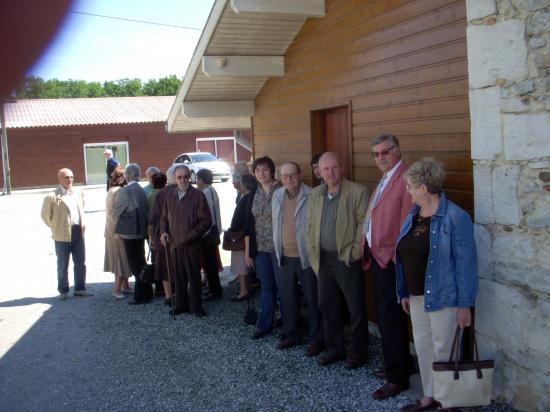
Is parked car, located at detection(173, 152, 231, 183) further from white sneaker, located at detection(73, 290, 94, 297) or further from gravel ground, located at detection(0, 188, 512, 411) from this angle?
gravel ground, located at detection(0, 188, 512, 411)

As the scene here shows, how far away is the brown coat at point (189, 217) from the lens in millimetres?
6707

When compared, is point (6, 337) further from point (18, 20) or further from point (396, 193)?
point (18, 20)

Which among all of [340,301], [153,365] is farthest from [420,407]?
[153,365]

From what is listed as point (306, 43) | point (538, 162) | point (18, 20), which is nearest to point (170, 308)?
point (306, 43)

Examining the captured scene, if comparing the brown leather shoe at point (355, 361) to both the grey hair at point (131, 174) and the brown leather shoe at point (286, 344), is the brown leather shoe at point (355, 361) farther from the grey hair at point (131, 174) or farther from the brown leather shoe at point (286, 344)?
the grey hair at point (131, 174)

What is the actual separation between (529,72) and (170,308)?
539cm

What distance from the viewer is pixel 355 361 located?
488 cm

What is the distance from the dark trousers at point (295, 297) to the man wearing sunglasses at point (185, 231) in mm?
1512

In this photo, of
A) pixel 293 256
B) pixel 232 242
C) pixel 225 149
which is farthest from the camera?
pixel 225 149

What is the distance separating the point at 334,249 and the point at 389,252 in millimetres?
653

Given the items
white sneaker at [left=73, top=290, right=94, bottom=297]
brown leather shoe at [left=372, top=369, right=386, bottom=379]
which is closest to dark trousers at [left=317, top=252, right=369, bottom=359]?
brown leather shoe at [left=372, top=369, right=386, bottom=379]

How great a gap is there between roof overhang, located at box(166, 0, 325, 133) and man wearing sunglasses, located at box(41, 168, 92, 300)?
2.12 m

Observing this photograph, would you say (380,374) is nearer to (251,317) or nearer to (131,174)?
(251,317)

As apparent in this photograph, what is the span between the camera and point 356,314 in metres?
4.79
